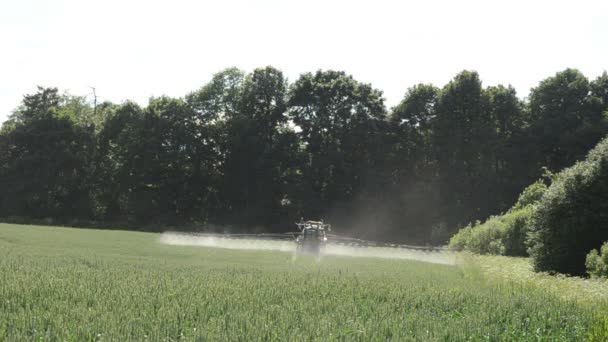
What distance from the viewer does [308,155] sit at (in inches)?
2734

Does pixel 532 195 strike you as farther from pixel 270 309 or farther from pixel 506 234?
pixel 270 309

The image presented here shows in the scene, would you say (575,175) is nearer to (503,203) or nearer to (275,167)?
(503,203)

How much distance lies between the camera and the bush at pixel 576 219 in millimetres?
20109

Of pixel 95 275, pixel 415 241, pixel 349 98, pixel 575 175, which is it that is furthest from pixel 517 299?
pixel 349 98

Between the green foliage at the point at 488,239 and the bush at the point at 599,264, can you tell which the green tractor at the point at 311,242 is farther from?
the bush at the point at 599,264

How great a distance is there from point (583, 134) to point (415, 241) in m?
19.3

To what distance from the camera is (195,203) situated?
7038cm

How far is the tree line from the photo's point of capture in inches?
2586

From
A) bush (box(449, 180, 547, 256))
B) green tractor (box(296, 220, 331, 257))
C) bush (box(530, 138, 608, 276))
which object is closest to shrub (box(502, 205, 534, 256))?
bush (box(449, 180, 547, 256))

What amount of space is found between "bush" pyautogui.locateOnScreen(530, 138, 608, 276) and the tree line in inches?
1661

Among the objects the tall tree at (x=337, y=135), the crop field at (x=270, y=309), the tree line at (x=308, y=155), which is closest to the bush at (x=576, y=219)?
the crop field at (x=270, y=309)

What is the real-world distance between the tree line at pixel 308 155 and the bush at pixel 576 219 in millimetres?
42189

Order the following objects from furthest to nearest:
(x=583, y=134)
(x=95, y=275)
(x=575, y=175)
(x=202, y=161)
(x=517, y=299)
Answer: (x=202, y=161)
(x=583, y=134)
(x=575, y=175)
(x=95, y=275)
(x=517, y=299)

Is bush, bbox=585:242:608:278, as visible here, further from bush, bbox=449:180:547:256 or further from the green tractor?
the green tractor
